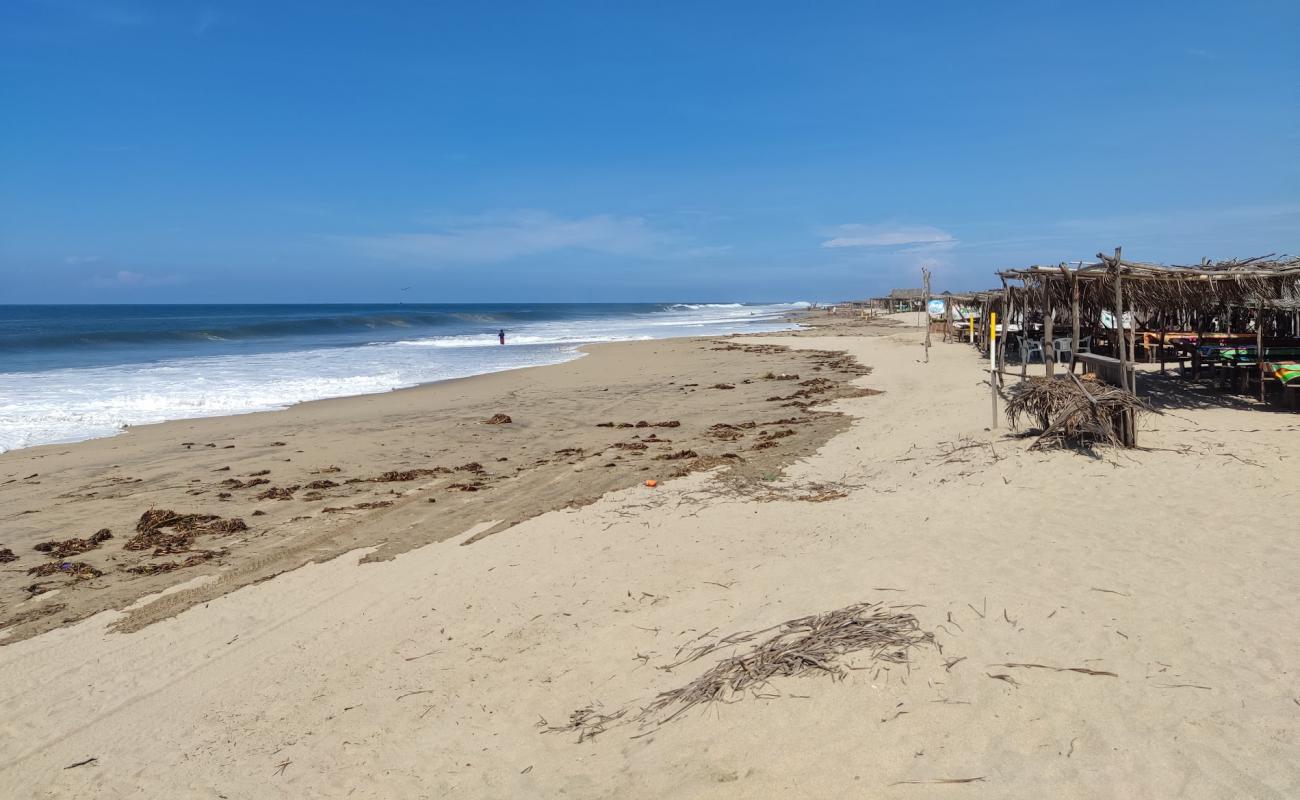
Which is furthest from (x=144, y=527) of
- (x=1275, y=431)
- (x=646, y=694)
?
(x=1275, y=431)

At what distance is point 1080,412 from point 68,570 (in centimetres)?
948

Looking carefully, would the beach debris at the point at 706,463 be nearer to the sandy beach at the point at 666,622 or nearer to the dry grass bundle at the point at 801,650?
the sandy beach at the point at 666,622

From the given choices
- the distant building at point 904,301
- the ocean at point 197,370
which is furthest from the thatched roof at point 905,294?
the ocean at point 197,370

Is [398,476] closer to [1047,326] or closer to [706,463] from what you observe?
Result: [706,463]

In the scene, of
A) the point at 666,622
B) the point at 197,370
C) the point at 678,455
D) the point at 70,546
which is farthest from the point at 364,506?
the point at 197,370

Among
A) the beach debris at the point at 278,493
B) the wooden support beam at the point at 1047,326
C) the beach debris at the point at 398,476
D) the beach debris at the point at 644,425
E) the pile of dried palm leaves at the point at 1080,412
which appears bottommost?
the beach debris at the point at 278,493

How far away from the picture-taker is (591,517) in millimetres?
7180

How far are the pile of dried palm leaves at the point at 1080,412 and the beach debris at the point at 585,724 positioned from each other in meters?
6.07

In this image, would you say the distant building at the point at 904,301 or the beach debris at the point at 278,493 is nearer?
the beach debris at the point at 278,493

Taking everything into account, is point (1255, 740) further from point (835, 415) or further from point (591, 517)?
point (835, 415)

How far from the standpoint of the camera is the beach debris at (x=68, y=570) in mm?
6137

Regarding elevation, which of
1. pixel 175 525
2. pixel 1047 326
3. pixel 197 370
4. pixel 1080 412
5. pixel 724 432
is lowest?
pixel 175 525

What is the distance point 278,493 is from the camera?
851cm

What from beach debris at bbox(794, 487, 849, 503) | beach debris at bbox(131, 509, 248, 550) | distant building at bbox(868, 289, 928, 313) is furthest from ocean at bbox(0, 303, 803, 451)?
distant building at bbox(868, 289, 928, 313)
